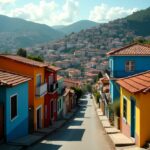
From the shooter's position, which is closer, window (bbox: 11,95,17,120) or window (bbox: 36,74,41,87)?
window (bbox: 11,95,17,120)

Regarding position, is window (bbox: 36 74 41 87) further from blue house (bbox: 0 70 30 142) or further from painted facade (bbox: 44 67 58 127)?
blue house (bbox: 0 70 30 142)

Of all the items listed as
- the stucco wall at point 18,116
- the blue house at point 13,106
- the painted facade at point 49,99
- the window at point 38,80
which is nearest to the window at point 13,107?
the blue house at point 13,106

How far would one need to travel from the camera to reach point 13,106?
835 inches

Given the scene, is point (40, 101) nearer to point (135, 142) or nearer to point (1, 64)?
point (1, 64)

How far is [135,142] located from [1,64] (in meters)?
13.6

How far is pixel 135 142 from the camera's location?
18766 millimetres

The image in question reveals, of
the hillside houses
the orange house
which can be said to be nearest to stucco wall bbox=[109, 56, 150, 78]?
the hillside houses

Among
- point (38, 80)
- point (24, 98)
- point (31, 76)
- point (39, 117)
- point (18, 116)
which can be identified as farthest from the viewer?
point (39, 117)

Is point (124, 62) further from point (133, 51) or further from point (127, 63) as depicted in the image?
point (133, 51)

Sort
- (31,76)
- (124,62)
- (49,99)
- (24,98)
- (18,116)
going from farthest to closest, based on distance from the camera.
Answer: (49,99)
(124,62)
(31,76)
(24,98)
(18,116)

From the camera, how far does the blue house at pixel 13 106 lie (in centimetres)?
1914

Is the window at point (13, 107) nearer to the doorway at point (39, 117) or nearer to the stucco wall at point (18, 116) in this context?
the stucco wall at point (18, 116)

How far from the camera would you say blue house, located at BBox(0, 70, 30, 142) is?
1914 centimetres

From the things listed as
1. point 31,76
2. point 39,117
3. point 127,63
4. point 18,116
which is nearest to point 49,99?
point 39,117
